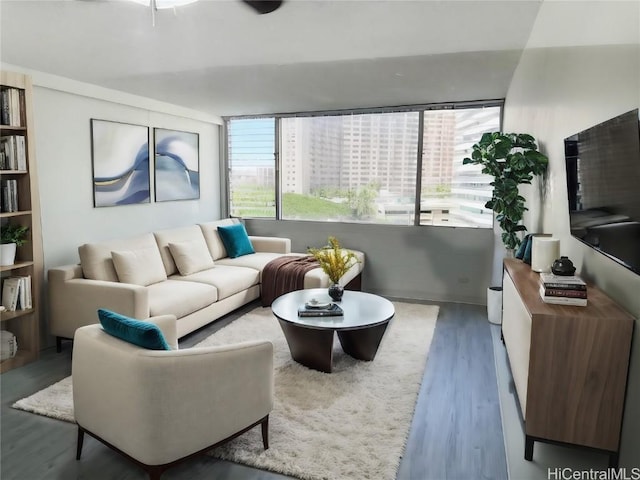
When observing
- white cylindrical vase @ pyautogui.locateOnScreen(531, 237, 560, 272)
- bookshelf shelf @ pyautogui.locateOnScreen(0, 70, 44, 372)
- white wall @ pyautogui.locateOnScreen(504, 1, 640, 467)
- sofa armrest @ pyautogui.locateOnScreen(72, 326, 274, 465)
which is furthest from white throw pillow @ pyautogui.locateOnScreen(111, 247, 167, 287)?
white wall @ pyautogui.locateOnScreen(504, 1, 640, 467)

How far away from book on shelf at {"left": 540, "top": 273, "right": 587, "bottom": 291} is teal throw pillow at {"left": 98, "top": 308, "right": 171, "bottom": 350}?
5.91ft

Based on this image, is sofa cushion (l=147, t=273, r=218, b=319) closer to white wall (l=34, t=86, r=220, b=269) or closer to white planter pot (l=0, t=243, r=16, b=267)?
white wall (l=34, t=86, r=220, b=269)

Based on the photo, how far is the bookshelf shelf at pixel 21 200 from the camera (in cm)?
322

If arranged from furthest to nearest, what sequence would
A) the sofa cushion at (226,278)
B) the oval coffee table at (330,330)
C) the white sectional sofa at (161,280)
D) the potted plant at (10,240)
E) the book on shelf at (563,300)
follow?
1. the sofa cushion at (226,278)
2. the white sectional sofa at (161,280)
3. the potted plant at (10,240)
4. the oval coffee table at (330,330)
5. the book on shelf at (563,300)

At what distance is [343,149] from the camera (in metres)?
5.84

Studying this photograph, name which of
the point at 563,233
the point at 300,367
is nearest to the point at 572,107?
the point at 563,233

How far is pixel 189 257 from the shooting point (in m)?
4.62

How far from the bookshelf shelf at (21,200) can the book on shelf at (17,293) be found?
0.14 ft

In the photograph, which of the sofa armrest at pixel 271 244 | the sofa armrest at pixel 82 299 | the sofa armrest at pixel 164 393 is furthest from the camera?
the sofa armrest at pixel 271 244

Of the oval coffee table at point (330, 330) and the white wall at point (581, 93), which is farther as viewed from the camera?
the oval coffee table at point (330, 330)

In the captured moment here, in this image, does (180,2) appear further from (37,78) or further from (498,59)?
(498,59)

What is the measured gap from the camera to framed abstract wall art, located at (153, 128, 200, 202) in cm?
520

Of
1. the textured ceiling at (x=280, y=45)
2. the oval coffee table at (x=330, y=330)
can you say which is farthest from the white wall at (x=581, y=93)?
the oval coffee table at (x=330, y=330)

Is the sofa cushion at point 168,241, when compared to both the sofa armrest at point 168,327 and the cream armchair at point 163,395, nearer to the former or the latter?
the sofa armrest at point 168,327
